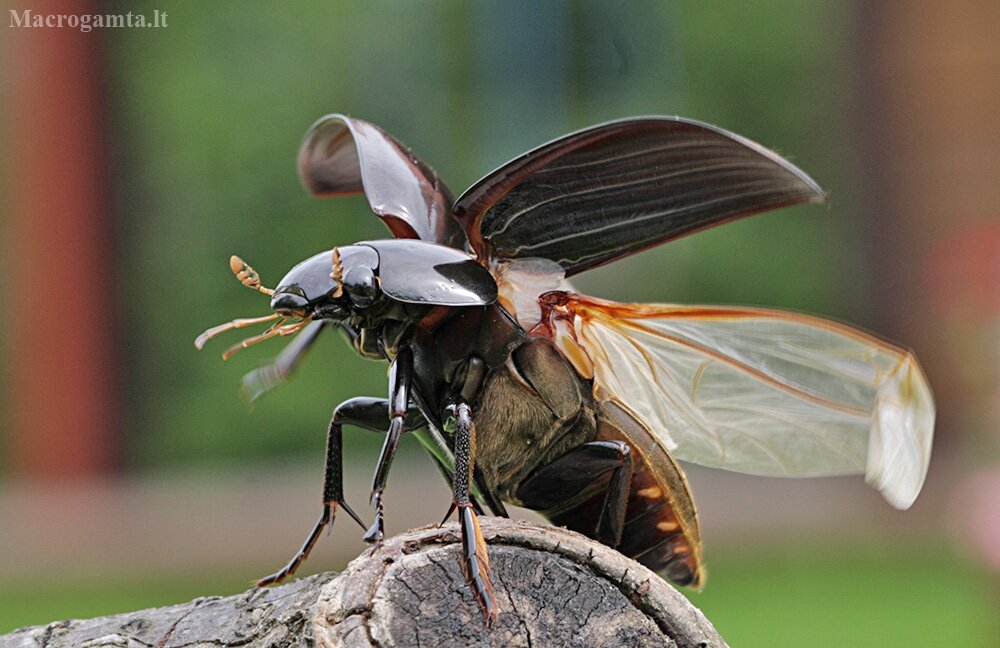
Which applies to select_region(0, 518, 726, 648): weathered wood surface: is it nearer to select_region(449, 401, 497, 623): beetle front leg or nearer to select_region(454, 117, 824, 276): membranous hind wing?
select_region(449, 401, 497, 623): beetle front leg

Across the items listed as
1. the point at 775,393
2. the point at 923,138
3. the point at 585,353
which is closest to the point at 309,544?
the point at 585,353

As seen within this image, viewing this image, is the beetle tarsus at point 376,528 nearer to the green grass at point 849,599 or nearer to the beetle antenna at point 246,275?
the beetle antenna at point 246,275

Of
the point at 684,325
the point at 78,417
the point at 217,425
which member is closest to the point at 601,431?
the point at 684,325

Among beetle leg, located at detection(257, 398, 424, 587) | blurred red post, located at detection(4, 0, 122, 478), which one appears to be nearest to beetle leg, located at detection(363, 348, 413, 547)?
beetle leg, located at detection(257, 398, 424, 587)

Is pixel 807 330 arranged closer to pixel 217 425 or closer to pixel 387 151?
pixel 387 151

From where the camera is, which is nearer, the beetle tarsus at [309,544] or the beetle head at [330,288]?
the beetle head at [330,288]

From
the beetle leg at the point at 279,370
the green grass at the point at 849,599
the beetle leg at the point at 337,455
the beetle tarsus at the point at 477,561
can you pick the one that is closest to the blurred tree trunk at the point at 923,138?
the green grass at the point at 849,599

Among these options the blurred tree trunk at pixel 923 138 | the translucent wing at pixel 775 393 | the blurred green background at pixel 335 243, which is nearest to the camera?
the translucent wing at pixel 775 393
